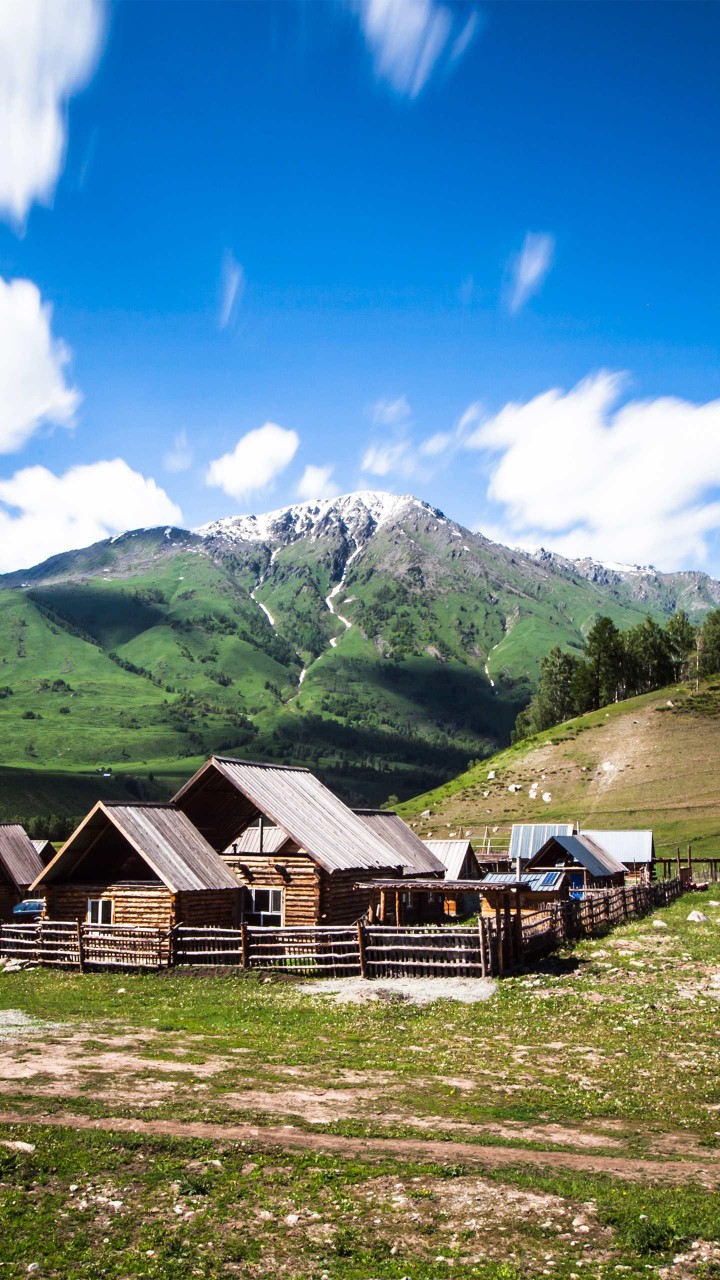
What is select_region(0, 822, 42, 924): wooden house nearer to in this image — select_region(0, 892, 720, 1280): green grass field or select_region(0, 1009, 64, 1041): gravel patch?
select_region(0, 1009, 64, 1041): gravel patch

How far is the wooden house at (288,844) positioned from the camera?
43312 millimetres

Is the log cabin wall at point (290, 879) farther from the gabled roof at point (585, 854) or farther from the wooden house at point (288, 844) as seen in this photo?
the gabled roof at point (585, 854)

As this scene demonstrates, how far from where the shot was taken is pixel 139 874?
151 ft

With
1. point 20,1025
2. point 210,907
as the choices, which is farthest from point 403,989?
point 210,907

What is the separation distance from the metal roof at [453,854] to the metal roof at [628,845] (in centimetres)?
1474

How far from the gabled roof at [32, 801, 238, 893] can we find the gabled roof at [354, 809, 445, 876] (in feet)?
50.3

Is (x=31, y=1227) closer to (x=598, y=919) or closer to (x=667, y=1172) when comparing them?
(x=667, y=1172)

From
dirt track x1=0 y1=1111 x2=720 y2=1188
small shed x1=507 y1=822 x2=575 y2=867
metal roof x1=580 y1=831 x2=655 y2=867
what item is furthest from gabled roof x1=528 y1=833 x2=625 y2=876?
dirt track x1=0 y1=1111 x2=720 y2=1188

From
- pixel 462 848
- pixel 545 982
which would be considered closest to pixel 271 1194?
pixel 545 982

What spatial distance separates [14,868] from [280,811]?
102 feet

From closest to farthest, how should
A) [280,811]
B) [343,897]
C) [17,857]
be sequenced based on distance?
[280,811]
[343,897]
[17,857]

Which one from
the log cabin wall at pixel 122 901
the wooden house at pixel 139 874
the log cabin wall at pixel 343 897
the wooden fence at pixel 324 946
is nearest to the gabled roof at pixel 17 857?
the wooden house at pixel 139 874

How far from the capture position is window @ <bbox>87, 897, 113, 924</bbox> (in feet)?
145

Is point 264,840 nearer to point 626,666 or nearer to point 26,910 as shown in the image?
point 26,910
